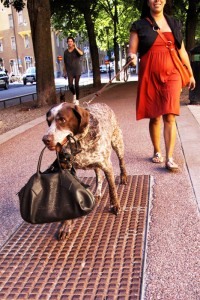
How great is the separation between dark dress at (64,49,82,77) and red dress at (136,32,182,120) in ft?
28.0

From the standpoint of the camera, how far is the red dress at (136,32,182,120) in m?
5.00

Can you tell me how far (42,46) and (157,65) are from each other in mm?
9721

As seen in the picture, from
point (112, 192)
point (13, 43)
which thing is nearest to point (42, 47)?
point (112, 192)

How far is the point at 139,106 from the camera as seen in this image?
538cm

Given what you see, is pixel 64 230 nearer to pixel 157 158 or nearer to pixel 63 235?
pixel 63 235

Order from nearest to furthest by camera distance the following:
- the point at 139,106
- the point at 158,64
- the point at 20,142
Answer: the point at 158,64
the point at 139,106
the point at 20,142

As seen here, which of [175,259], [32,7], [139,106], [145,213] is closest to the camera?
[175,259]

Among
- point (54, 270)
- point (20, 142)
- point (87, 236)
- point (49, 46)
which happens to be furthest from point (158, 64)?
point (49, 46)

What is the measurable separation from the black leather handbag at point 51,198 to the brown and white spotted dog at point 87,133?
0.28 metres

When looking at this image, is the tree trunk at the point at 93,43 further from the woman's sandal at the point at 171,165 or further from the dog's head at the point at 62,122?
the dog's head at the point at 62,122

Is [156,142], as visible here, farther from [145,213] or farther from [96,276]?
[96,276]

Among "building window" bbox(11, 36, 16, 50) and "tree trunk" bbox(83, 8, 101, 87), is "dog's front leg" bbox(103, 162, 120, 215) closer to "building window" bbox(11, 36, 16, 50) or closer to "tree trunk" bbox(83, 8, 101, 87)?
"tree trunk" bbox(83, 8, 101, 87)

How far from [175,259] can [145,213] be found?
926 millimetres

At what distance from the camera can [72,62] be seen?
44.3ft
